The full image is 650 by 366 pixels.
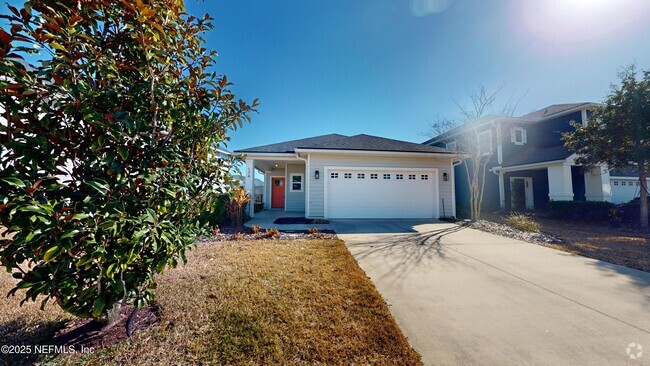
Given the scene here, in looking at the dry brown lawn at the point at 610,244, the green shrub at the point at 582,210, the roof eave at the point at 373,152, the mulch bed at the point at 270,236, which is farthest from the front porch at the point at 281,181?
the green shrub at the point at 582,210

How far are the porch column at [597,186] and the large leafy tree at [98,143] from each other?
18.0 meters

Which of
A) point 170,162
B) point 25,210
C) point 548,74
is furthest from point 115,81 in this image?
point 548,74

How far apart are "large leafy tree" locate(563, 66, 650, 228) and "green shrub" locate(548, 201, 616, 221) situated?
1.04 metres

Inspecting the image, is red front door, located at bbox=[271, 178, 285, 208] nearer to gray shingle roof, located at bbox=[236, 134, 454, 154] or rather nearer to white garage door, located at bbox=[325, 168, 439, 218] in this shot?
gray shingle roof, located at bbox=[236, 134, 454, 154]

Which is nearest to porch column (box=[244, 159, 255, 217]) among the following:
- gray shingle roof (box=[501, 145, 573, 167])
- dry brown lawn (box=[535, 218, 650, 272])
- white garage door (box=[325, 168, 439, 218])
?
white garage door (box=[325, 168, 439, 218])

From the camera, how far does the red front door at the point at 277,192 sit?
1456 cm

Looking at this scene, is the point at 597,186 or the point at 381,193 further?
the point at 597,186

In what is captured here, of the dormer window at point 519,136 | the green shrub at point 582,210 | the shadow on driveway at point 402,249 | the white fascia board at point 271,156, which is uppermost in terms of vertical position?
the dormer window at point 519,136

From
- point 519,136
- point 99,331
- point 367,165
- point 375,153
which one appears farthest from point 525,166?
point 99,331

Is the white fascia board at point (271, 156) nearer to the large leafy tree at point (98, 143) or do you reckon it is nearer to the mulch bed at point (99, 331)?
the large leafy tree at point (98, 143)

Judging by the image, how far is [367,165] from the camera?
1000 cm

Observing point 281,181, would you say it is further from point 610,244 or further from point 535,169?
point 535,169

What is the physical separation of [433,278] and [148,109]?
4438 millimetres

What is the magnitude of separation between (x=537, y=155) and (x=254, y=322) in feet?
56.5
